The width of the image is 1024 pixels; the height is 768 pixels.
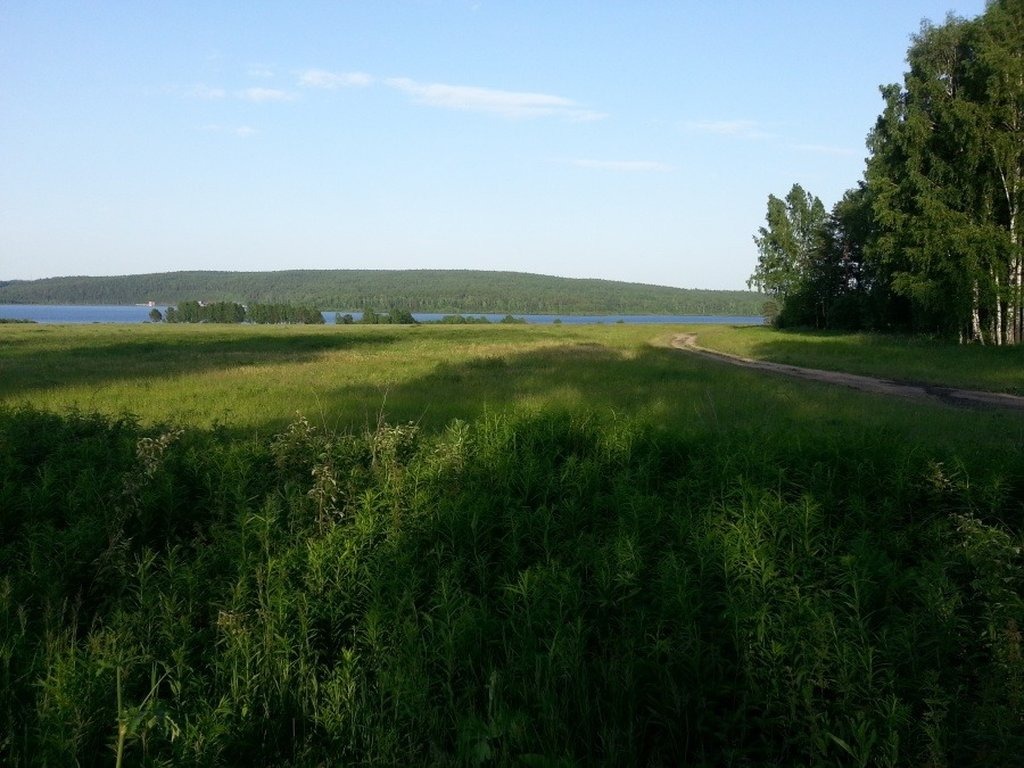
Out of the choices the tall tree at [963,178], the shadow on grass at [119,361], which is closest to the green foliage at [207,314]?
the shadow on grass at [119,361]

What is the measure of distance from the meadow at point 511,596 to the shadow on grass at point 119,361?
1244cm

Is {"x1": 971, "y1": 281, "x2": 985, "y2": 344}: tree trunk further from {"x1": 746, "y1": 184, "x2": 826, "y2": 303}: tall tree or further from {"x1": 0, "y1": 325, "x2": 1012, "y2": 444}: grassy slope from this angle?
{"x1": 746, "y1": 184, "x2": 826, "y2": 303}: tall tree

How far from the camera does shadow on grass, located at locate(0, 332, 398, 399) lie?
22000 mm

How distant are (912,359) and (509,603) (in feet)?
91.3

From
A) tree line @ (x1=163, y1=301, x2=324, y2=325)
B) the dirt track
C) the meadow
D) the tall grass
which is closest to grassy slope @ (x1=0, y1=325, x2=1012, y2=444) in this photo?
the dirt track

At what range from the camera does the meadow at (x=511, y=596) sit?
15.7 feet

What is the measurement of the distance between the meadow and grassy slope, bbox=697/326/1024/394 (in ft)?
43.8

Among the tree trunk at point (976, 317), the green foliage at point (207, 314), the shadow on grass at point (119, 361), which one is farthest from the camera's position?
the green foliage at point (207, 314)

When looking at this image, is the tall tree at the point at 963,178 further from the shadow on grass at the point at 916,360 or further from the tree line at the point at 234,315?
the tree line at the point at 234,315

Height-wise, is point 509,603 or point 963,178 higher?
point 963,178

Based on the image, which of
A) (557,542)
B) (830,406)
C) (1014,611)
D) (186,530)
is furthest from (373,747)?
(830,406)

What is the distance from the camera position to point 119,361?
3117 centimetres

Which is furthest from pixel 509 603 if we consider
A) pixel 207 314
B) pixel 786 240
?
pixel 207 314

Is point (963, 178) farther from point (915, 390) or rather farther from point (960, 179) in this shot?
point (915, 390)
